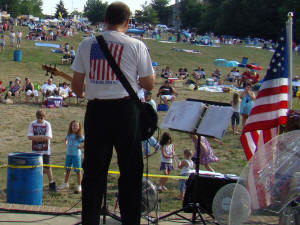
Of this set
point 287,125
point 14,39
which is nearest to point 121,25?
point 287,125

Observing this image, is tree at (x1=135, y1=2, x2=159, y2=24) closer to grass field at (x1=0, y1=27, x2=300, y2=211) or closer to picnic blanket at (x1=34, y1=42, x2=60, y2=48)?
picnic blanket at (x1=34, y1=42, x2=60, y2=48)

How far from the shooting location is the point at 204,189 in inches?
205

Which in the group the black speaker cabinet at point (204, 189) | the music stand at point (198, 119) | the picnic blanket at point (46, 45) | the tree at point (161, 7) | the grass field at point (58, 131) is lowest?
the grass field at point (58, 131)

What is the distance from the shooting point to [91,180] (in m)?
3.61

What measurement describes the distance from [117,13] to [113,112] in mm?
742

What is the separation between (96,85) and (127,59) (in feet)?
0.97

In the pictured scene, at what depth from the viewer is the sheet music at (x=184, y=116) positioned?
467 cm

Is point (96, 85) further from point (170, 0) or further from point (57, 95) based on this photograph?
point (170, 0)

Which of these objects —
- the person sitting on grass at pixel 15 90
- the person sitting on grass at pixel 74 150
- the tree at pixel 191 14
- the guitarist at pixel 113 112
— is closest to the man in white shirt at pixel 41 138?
the person sitting on grass at pixel 74 150

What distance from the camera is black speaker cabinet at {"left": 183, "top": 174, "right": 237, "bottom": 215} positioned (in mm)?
5109

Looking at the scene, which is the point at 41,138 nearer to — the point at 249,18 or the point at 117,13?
the point at 117,13

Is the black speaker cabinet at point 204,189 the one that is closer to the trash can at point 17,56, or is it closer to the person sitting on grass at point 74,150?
the person sitting on grass at point 74,150

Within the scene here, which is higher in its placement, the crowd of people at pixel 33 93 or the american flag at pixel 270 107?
the american flag at pixel 270 107

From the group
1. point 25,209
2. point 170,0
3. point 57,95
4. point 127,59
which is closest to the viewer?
point 127,59
